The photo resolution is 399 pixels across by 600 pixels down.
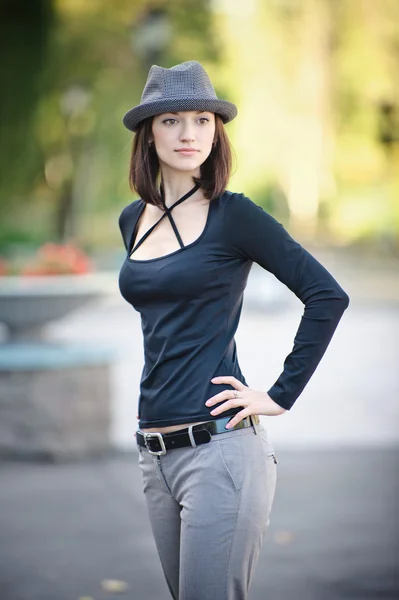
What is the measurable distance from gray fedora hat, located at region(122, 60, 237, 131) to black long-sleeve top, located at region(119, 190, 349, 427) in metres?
0.27

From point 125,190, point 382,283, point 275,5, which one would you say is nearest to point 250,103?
point 275,5

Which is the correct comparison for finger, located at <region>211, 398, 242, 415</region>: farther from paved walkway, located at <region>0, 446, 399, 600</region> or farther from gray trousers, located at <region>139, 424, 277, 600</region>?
paved walkway, located at <region>0, 446, 399, 600</region>

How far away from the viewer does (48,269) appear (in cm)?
922

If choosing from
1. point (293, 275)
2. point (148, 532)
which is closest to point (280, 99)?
point (148, 532)

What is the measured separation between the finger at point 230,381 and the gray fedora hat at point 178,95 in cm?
71

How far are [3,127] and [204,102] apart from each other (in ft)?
93.9

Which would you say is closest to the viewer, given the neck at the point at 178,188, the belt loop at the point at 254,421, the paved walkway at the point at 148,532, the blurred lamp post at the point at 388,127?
the belt loop at the point at 254,421

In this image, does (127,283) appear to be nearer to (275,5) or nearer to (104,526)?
(104,526)

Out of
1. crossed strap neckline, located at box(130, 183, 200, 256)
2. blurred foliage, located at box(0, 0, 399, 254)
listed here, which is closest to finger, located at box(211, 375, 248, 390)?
crossed strap neckline, located at box(130, 183, 200, 256)

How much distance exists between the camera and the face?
284 centimetres

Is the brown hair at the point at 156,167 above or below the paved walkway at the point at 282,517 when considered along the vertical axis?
above

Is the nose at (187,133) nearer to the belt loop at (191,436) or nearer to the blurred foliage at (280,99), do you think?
the belt loop at (191,436)

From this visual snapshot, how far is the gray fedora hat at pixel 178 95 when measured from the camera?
2826 millimetres

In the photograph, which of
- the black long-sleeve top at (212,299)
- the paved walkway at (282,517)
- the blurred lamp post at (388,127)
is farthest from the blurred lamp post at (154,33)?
the blurred lamp post at (388,127)
